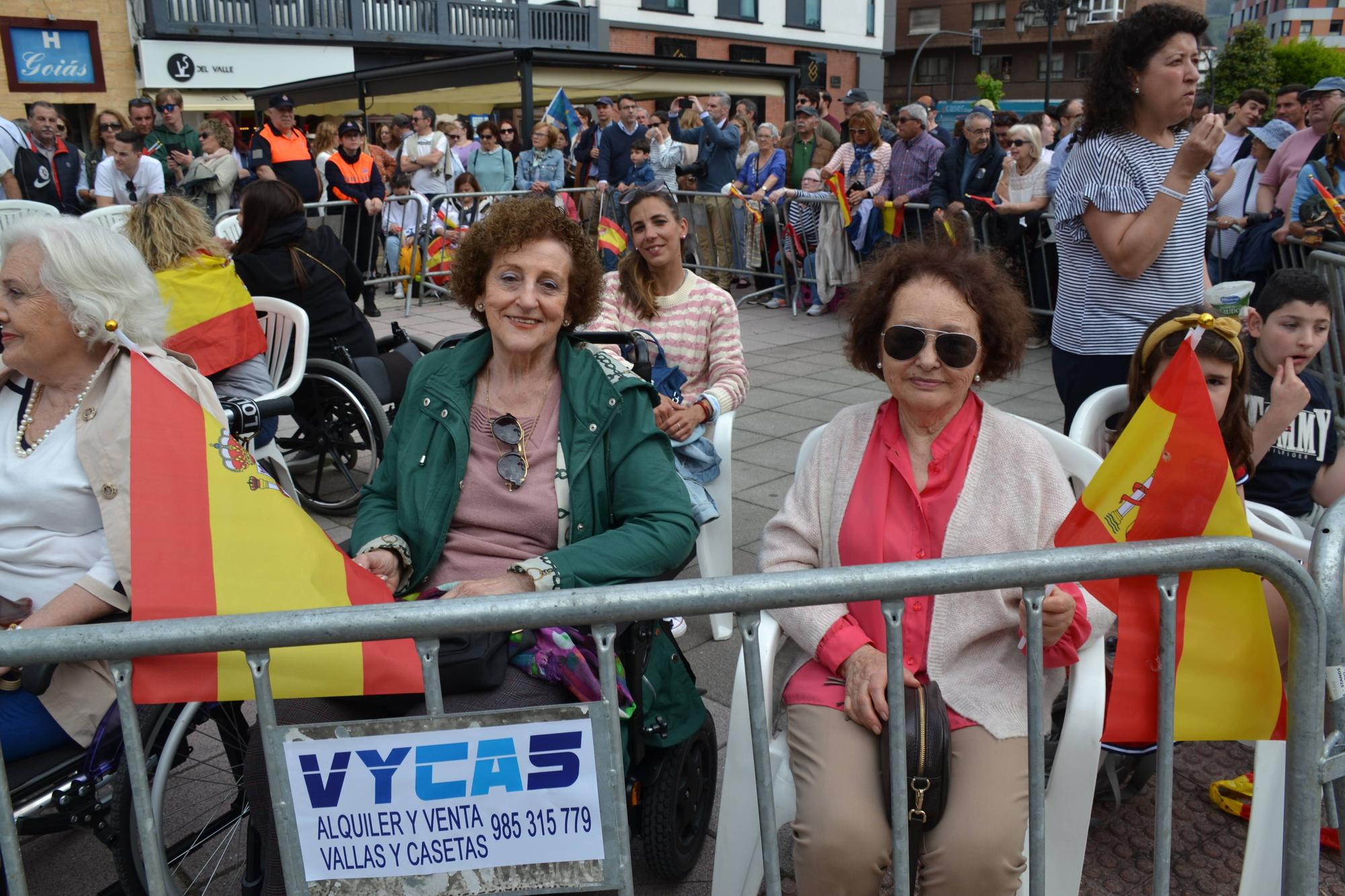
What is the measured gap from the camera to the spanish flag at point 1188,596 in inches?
62.8

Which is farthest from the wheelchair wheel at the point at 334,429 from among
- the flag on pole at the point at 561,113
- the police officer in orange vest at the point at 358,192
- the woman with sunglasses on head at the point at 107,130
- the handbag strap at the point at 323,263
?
the flag on pole at the point at 561,113

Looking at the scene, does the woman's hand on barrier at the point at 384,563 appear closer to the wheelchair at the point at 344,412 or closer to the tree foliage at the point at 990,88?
the wheelchair at the point at 344,412

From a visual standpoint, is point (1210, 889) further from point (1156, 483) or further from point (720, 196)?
Result: point (720, 196)

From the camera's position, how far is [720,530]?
3963 mm

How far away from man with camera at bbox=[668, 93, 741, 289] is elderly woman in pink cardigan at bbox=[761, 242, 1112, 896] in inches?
364

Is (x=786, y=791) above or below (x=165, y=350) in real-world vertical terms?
below

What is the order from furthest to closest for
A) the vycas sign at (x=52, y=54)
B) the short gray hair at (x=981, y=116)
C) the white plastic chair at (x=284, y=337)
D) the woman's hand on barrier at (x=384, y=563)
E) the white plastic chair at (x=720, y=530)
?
1. the vycas sign at (x=52, y=54)
2. the short gray hair at (x=981, y=116)
3. the white plastic chair at (x=284, y=337)
4. the white plastic chair at (x=720, y=530)
5. the woman's hand on barrier at (x=384, y=563)

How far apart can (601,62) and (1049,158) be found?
42.1 feet

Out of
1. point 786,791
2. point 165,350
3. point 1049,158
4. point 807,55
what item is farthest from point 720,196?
point 807,55

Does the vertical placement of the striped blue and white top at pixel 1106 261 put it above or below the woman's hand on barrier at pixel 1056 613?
above

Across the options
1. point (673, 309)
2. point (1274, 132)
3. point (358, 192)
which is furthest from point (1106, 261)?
point (358, 192)

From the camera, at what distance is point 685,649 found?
380 centimetres

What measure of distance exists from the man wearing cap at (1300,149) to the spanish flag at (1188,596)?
636cm

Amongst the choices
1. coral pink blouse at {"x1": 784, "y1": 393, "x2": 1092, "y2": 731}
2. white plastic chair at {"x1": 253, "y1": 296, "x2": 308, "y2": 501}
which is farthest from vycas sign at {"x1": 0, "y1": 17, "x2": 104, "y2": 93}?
coral pink blouse at {"x1": 784, "y1": 393, "x2": 1092, "y2": 731}
